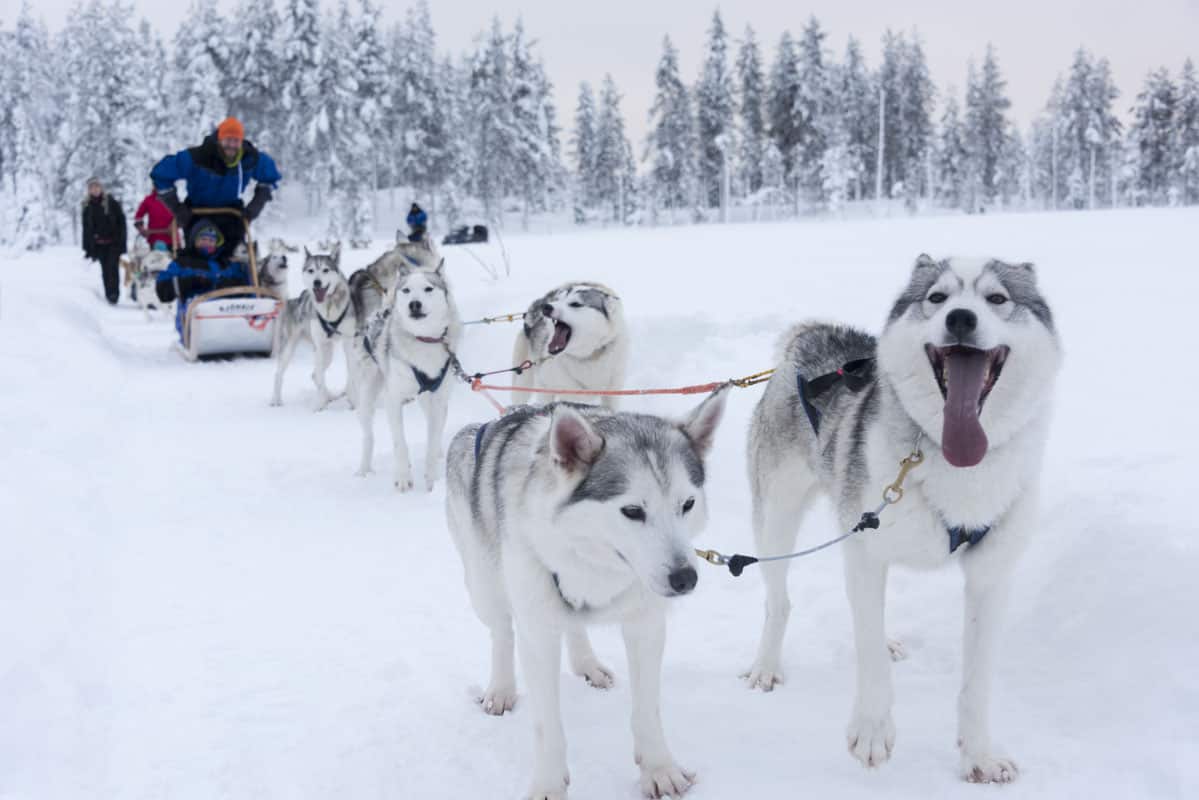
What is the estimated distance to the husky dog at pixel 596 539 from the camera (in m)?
1.87

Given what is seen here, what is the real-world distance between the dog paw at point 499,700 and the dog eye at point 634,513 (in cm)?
94

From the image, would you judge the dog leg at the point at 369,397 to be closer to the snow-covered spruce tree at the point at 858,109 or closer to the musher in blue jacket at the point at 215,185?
the musher in blue jacket at the point at 215,185

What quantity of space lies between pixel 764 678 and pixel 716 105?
3721 centimetres

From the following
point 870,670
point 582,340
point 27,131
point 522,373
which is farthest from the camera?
point 27,131

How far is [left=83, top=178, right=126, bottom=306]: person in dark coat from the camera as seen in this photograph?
48.0 ft

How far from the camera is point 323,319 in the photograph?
730 centimetres

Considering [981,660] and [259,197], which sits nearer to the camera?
[981,660]

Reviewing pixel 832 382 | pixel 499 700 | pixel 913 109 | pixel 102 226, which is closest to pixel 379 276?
pixel 499 700

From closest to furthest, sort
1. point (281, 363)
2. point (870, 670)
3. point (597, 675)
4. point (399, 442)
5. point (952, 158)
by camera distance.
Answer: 1. point (870, 670)
2. point (597, 675)
3. point (399, 442)
4. point (281, 363)
5. point (952, 158)

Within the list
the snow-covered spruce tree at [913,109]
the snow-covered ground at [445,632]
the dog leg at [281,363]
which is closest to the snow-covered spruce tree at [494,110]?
the snow-covered spruce tree at [913,109]

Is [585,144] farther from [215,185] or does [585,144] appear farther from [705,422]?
[705,422]

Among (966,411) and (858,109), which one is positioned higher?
(858,109)

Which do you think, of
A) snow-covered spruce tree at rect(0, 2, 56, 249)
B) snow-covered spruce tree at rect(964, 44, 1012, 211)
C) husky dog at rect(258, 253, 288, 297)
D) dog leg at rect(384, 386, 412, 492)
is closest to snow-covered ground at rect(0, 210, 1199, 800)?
dog leg at rect(384, 386, 412, 492)

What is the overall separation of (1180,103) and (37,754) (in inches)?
1940
